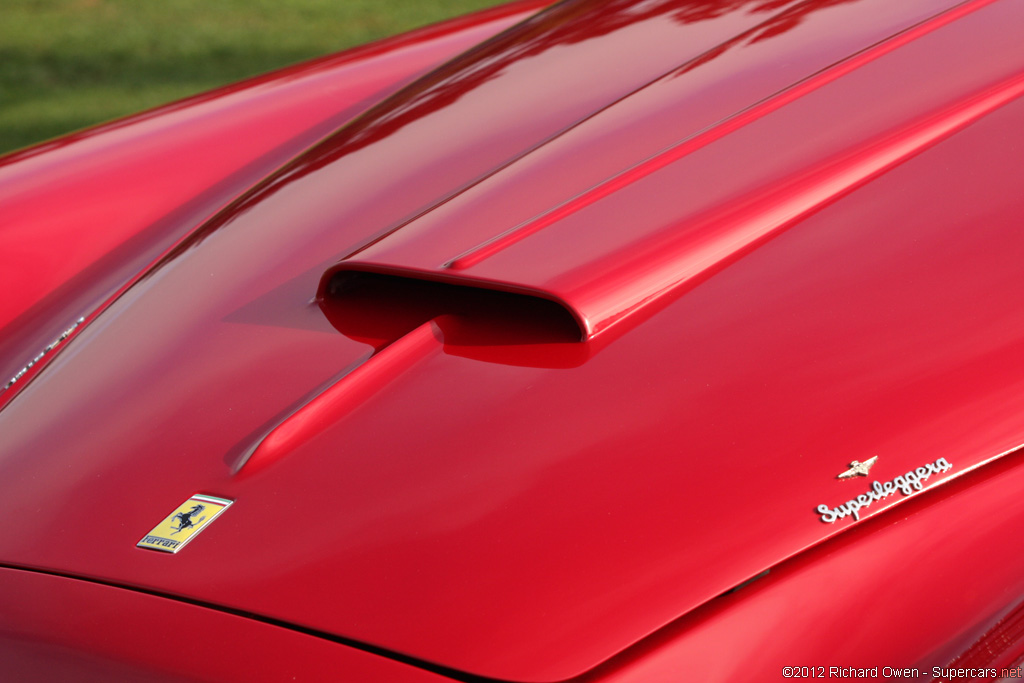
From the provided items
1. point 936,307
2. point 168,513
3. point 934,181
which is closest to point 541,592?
point 168,513

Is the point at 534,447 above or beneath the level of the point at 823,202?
beneath

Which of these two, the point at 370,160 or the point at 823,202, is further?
the point at 370,160

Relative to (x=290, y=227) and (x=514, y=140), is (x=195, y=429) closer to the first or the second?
(x=290, y=227)

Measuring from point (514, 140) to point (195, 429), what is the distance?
741 millimetres

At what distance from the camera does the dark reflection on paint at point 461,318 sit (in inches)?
47.6

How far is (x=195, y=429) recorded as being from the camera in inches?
49.4

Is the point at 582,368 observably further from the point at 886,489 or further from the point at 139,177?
the point at 139,177

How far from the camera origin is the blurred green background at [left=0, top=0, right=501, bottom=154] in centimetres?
513

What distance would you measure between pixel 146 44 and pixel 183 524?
544 centimetres

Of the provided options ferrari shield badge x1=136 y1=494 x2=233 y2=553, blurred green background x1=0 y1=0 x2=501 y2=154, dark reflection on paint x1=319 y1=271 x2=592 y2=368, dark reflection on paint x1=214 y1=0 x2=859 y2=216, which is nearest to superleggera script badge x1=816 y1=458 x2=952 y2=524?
dark reflection on paint x1=319 y1=271 x2=592 y2=368

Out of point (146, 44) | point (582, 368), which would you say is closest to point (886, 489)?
point (582, 368)

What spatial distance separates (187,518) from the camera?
112cm

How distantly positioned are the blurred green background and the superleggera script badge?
15.2ft

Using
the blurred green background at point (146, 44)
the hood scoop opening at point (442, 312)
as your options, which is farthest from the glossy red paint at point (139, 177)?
the blurred green background at point (146, 44)
